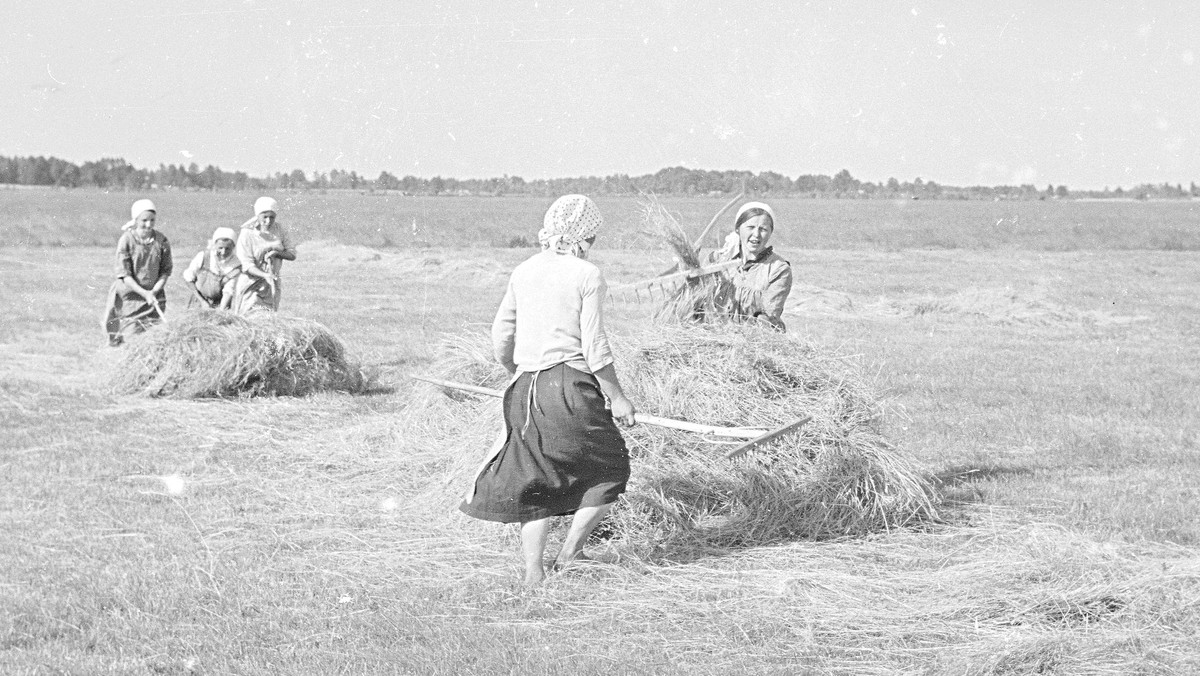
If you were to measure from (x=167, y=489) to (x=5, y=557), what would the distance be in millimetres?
1498

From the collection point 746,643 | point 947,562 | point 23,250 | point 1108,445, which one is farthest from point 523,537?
point 23,250

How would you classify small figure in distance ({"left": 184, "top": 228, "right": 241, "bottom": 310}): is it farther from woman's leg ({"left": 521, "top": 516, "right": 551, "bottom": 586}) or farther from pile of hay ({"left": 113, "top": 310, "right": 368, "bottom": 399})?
woman's leg ({"left": 521, "top": 516, "right": 551, "bottom": 586})

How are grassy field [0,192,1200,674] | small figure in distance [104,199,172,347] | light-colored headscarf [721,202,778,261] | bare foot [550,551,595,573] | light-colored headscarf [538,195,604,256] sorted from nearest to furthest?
grassy field [0,192,1200,674], light-colored headscarf [538,195,604,256], bare foot [550,551,595,573], light-colored headscarf [721,202,778,261], small figure in distance [104,199,172,347]

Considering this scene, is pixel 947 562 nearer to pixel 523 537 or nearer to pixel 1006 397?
pixel 523 537

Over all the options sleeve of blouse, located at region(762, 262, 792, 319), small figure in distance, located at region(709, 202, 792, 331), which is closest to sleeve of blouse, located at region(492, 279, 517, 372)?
small figure in distance, located at region(709, 202, 792, 331)

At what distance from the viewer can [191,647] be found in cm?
464

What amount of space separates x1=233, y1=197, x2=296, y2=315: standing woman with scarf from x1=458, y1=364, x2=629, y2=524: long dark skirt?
664 cm

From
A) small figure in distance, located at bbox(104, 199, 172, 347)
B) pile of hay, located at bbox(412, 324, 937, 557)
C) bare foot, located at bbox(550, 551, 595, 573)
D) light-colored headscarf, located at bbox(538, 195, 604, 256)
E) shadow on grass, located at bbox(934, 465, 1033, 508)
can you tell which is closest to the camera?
light-colored headscarf, located at bbox(538, 195, 604, 256)

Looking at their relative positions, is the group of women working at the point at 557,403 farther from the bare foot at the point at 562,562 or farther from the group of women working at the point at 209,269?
the group of women working at the point at 209,269

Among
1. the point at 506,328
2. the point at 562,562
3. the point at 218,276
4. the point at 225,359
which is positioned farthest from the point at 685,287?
the point at 218,276

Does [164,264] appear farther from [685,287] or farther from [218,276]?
[685,287]

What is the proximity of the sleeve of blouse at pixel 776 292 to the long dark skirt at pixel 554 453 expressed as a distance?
2.17 meters

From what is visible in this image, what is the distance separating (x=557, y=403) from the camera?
5.39 m

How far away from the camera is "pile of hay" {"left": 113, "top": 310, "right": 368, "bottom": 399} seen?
10.5 meters
